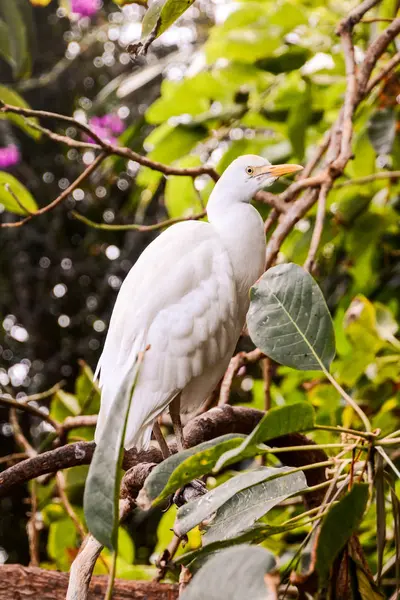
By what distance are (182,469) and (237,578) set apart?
Result: 0.11m

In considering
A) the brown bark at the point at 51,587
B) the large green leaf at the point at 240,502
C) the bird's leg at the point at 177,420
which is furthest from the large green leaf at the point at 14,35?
the large green leaf at the point at 240,502

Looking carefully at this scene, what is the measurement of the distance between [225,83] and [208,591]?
47.1 inches

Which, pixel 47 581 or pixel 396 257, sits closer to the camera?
pixel 47 581

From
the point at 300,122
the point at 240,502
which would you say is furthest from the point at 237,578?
the point at 300,122

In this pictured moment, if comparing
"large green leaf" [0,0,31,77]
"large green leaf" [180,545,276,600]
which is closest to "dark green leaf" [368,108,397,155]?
"large green leaf" [0,0,31,77]

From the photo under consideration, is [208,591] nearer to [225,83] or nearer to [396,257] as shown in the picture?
[225,83]

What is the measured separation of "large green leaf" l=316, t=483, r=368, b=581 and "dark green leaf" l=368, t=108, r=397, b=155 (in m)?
0.89

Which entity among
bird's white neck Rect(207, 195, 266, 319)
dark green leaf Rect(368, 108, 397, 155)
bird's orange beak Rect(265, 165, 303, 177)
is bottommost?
bird's white neck Rect(207, 195, 266, 319)

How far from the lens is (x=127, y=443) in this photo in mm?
843

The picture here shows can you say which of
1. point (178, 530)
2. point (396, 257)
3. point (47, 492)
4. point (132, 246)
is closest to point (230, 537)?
point (178, 530)

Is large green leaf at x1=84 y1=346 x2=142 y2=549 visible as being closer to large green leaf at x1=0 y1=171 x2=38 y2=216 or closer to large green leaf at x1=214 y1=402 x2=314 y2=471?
large green leaf at x1=214 y1=402 x2=314 y2=471

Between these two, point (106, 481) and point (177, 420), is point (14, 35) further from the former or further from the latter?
point (106, 481)

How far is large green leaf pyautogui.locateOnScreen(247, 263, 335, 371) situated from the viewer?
602mm

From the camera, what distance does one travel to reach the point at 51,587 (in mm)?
898
